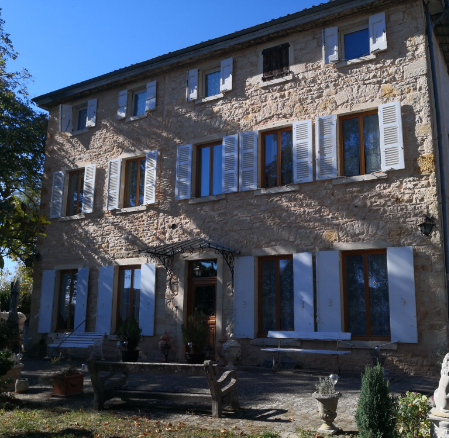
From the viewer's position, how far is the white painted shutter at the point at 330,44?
10.1 meters

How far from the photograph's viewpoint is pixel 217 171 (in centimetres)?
1147

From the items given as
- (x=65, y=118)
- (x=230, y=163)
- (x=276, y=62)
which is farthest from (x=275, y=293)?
(x=65, y=118)

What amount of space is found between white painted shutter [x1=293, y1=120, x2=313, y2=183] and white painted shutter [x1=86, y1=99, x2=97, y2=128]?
20.3 feet

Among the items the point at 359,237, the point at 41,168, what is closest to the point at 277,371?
the point at 359,237

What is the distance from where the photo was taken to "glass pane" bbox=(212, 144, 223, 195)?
1134 centimetres

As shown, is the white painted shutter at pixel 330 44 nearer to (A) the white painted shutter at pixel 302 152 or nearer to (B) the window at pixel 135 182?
(A) the white painted shutter at pixel 302 152

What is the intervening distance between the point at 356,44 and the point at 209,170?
4.22m

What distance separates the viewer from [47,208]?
1400cm

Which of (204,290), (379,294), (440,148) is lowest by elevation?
(379,294)

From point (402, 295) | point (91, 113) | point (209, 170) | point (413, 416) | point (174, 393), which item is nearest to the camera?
point (413, 416)

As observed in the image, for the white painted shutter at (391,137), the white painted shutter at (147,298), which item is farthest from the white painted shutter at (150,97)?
the white painted shutter at (391,137)

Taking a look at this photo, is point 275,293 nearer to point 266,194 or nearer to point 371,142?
point 266,194

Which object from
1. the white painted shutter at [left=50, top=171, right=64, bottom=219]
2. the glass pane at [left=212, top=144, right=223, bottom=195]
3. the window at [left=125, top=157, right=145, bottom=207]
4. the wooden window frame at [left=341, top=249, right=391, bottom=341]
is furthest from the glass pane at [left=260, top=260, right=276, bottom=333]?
the white painted shutter at [left=50, top=171, right=64, bottom=219]

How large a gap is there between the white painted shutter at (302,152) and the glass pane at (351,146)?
690 millimetres
